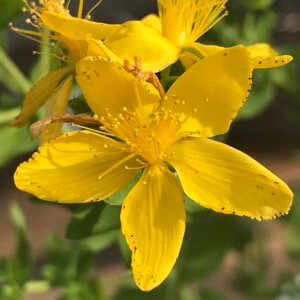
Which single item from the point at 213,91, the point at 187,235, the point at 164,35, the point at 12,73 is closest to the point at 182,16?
the point at 164,35

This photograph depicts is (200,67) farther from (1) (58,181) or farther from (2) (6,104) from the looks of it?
(2) (6,104)

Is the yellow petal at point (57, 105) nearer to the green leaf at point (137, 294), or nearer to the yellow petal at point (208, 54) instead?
the yellow petal at point (208, 54)

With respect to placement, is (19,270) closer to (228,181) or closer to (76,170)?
(76,170)

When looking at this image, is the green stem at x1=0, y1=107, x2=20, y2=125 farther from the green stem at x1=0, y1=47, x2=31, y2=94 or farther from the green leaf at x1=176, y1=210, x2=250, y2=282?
the green leaf at x1=176, y1=210, x2=250, y2=282

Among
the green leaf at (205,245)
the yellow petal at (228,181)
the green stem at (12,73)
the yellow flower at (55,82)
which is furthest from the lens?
the green leaf at (205,245)

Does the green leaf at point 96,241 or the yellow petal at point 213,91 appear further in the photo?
the green leaf at point 96,241

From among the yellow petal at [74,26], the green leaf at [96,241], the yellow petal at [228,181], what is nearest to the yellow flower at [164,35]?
the yellow petal at [74,26]

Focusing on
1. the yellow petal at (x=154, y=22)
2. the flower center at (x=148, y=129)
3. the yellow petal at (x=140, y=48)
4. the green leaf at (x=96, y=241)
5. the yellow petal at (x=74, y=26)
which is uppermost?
the yellow petal at (x=74, y=26)
